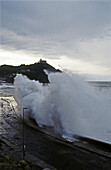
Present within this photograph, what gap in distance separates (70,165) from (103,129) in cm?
810

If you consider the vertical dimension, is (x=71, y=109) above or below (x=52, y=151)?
above

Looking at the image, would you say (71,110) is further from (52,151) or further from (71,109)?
(52,151)

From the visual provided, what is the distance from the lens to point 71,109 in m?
16.2

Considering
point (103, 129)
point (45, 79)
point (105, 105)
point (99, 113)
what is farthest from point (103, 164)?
point (45, 79)

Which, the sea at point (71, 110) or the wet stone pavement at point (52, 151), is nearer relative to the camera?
the wet stone pavement at point (52, 151)

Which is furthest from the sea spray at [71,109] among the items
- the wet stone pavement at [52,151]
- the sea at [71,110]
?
the wet stone pavement at [52,151]

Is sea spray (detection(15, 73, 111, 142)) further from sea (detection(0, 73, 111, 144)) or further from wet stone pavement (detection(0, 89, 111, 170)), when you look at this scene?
wet stone pavement (detection(0, 89, 111, 170))

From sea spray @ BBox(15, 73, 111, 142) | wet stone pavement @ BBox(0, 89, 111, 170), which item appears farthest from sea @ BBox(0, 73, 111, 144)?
wet stone pavement @ BBox(0, 89, 111, 170)

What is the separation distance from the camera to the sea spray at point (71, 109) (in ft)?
51.1

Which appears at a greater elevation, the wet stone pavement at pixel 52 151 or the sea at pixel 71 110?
the sea at pixel 71 110

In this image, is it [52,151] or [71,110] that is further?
[71,110]

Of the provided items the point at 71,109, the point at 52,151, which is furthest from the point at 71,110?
the point at 52,151

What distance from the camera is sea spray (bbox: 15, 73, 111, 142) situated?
1558 centimetres

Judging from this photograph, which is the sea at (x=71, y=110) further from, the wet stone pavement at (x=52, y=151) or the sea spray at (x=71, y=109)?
the wet stone pavement at (x=52, y=151)
